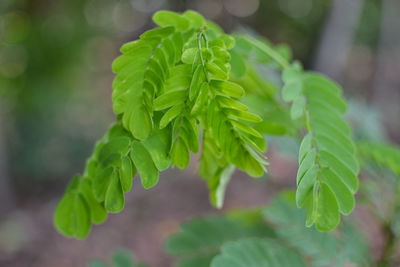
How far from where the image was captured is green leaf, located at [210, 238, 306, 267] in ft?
3.10

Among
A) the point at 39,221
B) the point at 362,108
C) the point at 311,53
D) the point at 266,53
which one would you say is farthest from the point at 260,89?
the point at 311,53

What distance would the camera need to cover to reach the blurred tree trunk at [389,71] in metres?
8.38

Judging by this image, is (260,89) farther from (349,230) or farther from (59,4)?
(59,4)

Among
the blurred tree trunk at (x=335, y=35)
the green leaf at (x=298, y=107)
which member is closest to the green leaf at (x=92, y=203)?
the green leaf at (x=298, y=107)

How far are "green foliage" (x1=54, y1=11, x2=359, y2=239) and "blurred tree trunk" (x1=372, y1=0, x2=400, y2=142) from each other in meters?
7.24

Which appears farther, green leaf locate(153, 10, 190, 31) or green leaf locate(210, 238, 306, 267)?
green leaf locate(210, 238, 306, 267)

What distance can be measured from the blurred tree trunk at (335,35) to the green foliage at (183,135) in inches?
272

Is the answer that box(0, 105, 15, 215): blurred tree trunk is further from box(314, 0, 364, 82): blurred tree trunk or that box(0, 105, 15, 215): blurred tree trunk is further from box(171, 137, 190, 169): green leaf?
box(314, 0, 364, 82): blurred tree trunk

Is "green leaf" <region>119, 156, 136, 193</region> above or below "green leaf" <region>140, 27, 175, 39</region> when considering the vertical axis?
below

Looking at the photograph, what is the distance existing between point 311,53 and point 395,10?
3340 millimetres

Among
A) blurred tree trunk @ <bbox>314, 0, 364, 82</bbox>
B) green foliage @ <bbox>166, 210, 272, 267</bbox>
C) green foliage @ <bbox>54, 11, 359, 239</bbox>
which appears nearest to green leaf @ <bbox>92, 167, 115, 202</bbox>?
green foliage @ <bbox>54, 11, 359, 239</bbox>

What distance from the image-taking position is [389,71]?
12000 millimetres

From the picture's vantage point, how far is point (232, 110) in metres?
0.69

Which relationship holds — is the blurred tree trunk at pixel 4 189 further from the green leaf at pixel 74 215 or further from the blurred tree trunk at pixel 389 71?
the blurred tree trunk at pixel 389 71
